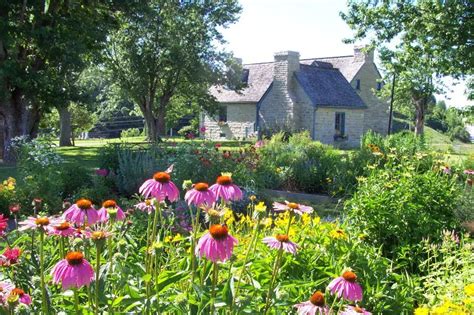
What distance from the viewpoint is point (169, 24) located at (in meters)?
23.2

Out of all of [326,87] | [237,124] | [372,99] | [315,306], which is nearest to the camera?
[315,306]

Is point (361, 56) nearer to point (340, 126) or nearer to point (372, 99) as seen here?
point (372, 99)

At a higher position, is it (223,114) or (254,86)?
(254,86)

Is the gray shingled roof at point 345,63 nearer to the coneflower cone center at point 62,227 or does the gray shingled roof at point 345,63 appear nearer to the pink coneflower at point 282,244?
the pink coneflower at point 282,244

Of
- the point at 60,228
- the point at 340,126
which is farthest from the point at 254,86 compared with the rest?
the point at 60,228

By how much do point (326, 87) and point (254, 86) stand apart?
4262 millimetres

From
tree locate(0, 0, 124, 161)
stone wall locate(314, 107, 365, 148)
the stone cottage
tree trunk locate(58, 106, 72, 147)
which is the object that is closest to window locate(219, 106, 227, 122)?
the stone cottage

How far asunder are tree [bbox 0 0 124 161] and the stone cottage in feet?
38.8

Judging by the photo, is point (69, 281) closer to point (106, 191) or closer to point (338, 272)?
point (338, 272)

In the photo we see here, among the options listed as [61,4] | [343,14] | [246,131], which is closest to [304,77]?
[246,131]

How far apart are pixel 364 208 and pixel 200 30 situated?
20302mm

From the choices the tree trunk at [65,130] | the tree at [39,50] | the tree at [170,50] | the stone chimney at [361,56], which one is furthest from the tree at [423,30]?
the stone chimney at [361,56]

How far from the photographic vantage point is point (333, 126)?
26.6 m

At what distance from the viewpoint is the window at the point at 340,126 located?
26.9 m
